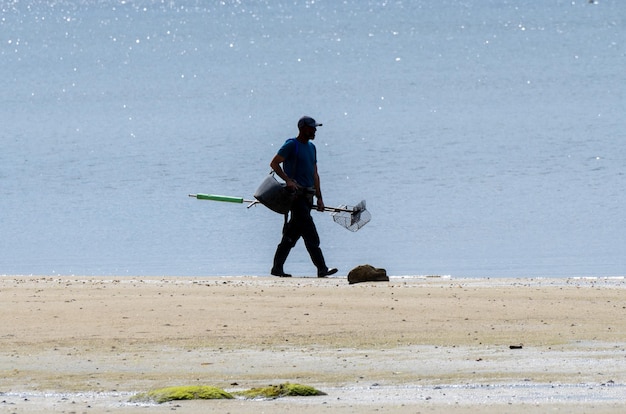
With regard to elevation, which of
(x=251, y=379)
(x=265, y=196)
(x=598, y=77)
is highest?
(x=598, y=77)

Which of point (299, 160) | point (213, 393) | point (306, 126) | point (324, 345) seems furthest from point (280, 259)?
point (213, 393)

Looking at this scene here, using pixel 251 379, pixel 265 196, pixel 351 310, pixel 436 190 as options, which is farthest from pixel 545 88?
pixel 251 379

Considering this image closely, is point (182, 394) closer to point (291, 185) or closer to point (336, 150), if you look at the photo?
point (291, 185)

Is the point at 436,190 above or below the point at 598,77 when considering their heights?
below

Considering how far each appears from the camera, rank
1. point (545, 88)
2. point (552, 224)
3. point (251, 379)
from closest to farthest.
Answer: point (251, 379) → point (552, 224) → point (545, 88)

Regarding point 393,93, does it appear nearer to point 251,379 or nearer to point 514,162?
point 514,162

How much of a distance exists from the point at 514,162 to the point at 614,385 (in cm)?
1815

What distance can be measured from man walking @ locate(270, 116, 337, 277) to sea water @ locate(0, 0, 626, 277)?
77.4 inches

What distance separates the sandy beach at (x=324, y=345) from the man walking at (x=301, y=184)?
106 centimetres

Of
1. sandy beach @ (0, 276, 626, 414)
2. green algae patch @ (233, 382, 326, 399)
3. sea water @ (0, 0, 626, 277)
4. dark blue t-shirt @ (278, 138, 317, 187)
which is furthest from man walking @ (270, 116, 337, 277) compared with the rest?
green algae patch @ (233, 382, 326, 399)

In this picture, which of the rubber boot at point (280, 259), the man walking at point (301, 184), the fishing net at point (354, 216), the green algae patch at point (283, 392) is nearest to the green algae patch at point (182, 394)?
the green algae patch at point (283, 392)

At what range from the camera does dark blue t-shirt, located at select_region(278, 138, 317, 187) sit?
1455cm

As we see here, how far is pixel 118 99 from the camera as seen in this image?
44.8 metres

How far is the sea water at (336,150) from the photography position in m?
18.8
